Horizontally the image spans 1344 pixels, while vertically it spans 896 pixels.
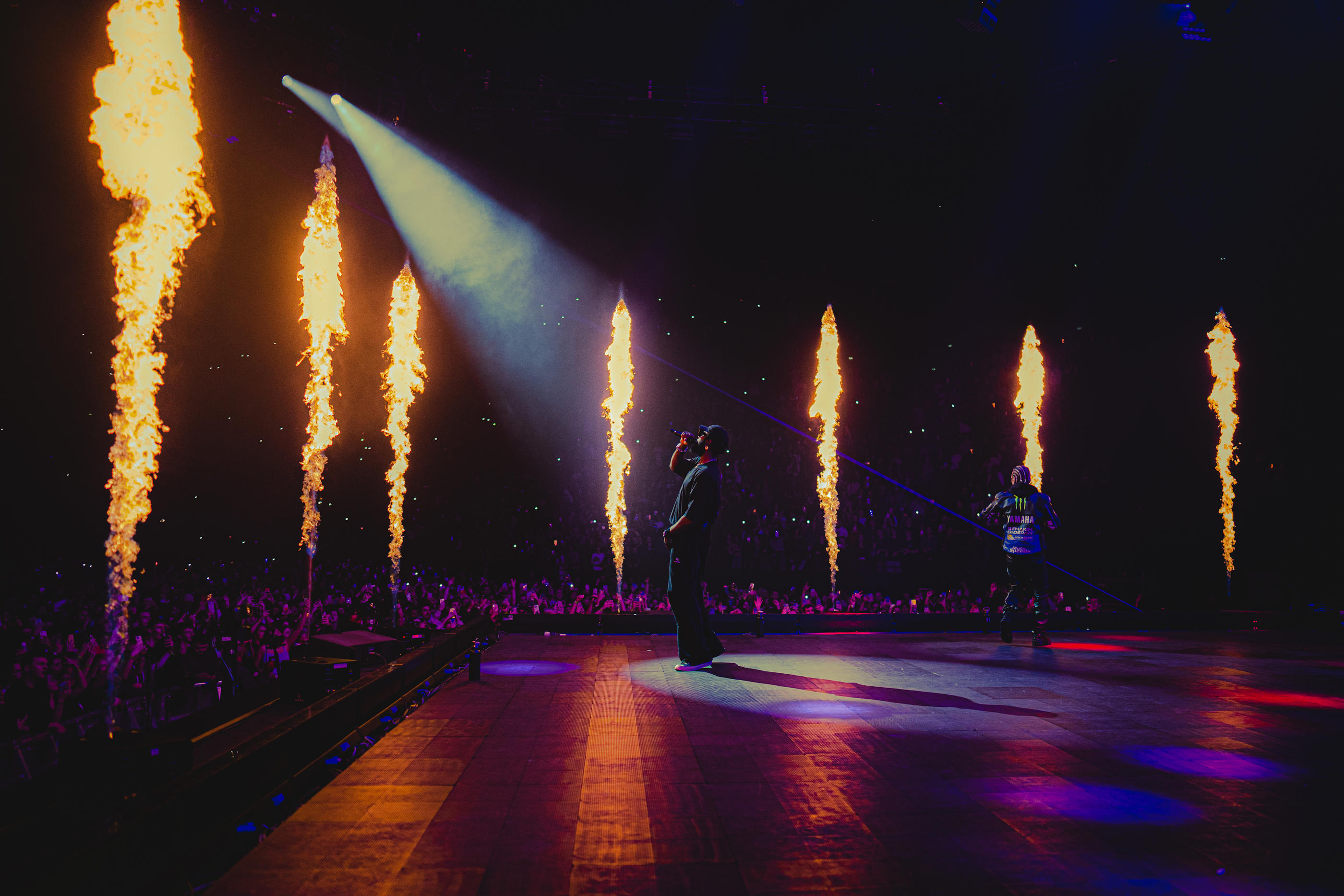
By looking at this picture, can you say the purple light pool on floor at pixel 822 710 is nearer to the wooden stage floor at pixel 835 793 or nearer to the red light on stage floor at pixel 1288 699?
the wooden stage floor at pixel 835 793

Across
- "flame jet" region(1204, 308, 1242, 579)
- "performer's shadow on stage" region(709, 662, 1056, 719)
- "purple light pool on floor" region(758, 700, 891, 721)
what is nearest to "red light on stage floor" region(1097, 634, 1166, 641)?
"performer's shadow on stage" region(709, 662, 1056, 719)

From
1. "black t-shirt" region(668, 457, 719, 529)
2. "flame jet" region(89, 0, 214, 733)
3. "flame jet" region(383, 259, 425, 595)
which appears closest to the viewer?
"black t-shirt" region(668, 457, 719, 529)

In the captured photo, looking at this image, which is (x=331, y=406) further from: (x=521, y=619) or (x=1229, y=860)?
(x=1229, y=860)

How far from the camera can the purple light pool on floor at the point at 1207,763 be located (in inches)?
122

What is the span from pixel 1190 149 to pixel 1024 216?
4.28 m

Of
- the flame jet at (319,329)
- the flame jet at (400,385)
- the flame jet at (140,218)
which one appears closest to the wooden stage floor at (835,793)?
the flame jet at (140,218)

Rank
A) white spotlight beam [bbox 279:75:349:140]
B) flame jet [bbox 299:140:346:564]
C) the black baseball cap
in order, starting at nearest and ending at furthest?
the black baseball cap
white spotlight beam [bbox 279:75:349:140]
flame jet [bbox 299:140:346:564]

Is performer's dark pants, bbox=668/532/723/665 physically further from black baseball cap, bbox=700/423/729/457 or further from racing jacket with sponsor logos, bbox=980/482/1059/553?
racing jacket with sponsor logos, bbox=980/482/1059/553

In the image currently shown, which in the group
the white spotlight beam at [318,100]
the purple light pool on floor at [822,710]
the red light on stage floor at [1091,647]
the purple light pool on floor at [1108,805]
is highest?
the white spotlight beam at [318,100]

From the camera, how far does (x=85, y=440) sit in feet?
50.4

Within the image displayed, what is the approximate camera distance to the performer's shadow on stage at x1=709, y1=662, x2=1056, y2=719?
448cm

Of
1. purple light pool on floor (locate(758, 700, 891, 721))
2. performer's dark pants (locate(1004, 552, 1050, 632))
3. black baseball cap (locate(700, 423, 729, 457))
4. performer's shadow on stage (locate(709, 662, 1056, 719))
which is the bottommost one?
performer's shadow on stage (locate(709, 662, 1056, 719))

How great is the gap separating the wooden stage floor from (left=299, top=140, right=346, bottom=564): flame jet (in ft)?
44.1

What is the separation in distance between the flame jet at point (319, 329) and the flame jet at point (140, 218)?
2090 millimetres
